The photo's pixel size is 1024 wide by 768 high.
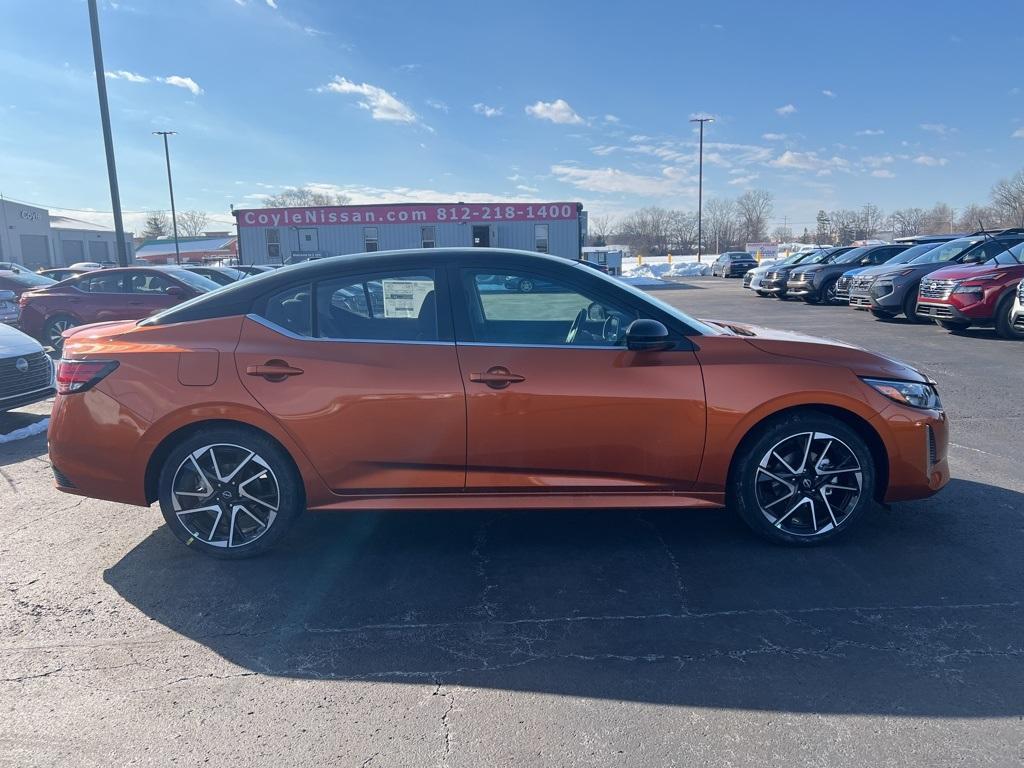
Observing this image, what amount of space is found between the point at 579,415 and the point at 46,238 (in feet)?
232

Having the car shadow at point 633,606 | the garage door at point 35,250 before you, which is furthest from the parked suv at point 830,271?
the garage door at point 35,250

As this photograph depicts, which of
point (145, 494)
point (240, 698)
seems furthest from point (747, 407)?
point (145, 494)

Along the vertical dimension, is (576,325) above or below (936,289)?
above

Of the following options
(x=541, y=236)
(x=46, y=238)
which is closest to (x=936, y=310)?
(x=541, y=236)

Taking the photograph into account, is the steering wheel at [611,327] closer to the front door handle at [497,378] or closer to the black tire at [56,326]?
the front door handle at [497,378]

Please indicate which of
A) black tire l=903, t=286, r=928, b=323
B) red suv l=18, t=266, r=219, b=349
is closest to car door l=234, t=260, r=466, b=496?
red suv l=18, t=266, r=219, b=349

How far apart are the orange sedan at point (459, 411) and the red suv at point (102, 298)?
7999 mm

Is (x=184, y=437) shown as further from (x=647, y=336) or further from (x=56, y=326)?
(x=56, y=326)

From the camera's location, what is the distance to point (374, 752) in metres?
2.34

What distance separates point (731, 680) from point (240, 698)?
1.93 meters

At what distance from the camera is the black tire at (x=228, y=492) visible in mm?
3676

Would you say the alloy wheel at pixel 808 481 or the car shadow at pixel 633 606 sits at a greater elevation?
the alloy wheel at pixel 808 481

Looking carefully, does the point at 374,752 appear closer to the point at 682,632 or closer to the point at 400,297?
the point at 682,632

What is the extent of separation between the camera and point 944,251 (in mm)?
14703
